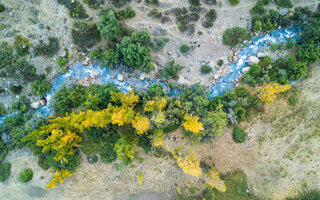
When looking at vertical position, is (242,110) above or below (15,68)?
above

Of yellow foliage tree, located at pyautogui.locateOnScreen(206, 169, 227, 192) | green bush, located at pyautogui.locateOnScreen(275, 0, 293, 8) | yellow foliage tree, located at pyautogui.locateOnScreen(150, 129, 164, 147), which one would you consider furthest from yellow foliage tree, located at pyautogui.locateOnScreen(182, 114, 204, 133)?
green bush, located at pyautogui.locateOnScreen(275, 0, 293, 8)

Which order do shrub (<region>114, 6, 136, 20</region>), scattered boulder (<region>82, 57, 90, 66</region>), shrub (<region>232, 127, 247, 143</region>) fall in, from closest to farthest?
1. shrub (<region>232, 127, 247, 143</region>)
2. shrub (<region>114, 6, 136, 20</region>)
3. scattered boulder (<region>82, 57, 90, 66</region>)

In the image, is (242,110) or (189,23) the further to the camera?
(189,23)

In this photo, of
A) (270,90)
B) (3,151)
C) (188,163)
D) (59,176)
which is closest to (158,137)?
(188,163)

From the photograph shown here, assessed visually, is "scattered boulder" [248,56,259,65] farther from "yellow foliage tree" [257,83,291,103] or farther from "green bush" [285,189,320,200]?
"green bush" [285,189,320,200]

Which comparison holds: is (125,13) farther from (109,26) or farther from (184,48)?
(184,48)

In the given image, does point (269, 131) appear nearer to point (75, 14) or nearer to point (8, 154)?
point (75, 14)

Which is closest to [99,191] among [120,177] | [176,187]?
[120,177]
